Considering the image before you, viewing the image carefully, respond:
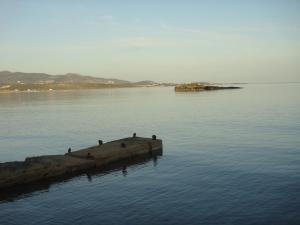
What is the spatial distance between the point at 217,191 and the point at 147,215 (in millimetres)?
7589

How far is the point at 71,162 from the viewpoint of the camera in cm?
3972

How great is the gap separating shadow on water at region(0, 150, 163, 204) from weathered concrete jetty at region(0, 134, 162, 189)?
1.41ft

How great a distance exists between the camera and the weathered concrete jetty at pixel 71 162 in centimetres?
3466

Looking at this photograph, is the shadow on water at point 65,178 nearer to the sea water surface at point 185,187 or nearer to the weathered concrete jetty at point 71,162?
the sea water surface at point 185,187

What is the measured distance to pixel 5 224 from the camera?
26297 mm

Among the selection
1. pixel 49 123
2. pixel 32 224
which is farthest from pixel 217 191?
pixel 49 123

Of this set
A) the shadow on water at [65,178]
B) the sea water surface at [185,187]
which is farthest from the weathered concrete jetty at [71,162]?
the sea water surface at [185,187]

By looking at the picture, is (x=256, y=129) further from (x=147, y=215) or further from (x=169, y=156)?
(x=147, y=215)

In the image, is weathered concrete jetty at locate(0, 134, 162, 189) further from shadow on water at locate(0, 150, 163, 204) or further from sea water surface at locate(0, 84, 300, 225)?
sea water surface at locate(0, 84, 300, 225)

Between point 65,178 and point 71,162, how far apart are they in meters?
2.41

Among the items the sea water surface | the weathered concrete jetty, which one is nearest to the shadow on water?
the sea water surface

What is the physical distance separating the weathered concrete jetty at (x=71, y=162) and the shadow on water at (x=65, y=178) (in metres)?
0.43

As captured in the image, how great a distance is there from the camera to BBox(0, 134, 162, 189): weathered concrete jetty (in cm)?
3466

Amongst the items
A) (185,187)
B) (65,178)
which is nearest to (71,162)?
(65,178)
